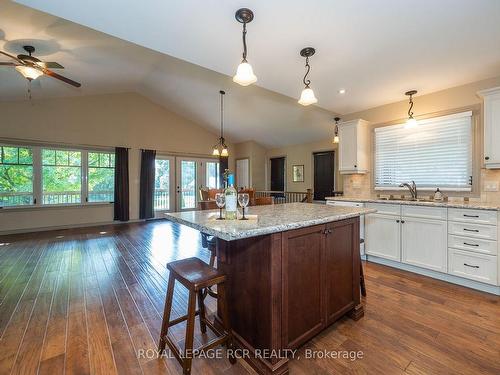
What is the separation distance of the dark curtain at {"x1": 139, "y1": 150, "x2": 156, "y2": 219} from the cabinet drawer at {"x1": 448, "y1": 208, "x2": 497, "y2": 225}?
6772 mm

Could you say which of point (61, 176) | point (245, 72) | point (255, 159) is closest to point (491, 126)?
point (245, 72)

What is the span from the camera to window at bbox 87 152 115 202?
20.1 feet

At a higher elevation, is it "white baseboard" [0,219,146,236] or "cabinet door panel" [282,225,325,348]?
"cabinet door panel" [282,225,325,348]

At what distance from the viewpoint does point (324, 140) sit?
681 centimetres

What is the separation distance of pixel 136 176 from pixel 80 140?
160 cm

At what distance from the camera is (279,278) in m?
1.46

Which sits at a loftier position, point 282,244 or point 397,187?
point 397,187

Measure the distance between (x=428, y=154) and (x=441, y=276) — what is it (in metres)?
1.66

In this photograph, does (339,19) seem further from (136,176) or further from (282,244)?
(136,176)

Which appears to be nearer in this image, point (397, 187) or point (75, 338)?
point (75, 338)

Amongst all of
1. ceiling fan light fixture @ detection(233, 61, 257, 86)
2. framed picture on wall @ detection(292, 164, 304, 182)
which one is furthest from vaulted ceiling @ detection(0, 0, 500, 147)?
framed picture on wall @ detection(292, 164, 304, 182)

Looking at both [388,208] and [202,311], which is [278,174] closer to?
[388,208]

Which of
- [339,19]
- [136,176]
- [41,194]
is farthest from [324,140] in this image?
→ [41,194]

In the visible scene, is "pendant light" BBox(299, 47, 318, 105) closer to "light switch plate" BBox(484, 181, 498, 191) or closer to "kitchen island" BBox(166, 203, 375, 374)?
"kitchen island" BBox(166, 203, 375, 374)
